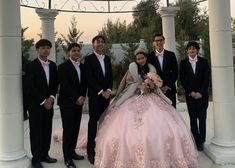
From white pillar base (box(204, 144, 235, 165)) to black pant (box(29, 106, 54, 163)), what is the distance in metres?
2.67

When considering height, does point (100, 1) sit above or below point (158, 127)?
above

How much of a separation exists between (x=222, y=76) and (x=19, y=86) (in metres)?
3.15

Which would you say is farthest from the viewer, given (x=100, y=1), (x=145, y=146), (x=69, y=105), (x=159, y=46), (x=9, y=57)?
(x=100, y=1)

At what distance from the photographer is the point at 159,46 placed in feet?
19.8

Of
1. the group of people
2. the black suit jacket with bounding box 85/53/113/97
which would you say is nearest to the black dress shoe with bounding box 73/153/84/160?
the group of people

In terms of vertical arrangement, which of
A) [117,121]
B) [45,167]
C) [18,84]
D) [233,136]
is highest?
[18,84]

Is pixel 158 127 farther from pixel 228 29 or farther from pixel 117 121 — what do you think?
pixel 228 29

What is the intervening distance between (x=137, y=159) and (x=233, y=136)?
1883 millimetres

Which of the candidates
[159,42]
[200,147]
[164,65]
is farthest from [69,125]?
[200,147]

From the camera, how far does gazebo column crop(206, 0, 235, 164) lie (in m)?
5.51

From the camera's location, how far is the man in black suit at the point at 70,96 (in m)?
5.35

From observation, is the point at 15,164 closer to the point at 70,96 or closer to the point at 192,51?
the point at 70,96

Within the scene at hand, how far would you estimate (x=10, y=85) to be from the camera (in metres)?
4.98

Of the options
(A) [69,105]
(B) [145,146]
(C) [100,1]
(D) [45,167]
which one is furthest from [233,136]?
(C) [100,1]
